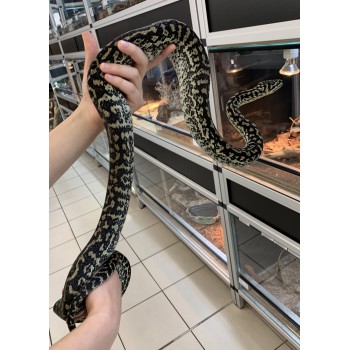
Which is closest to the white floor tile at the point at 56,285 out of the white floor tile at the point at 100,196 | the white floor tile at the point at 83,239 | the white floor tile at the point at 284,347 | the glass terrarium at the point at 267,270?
the white floor tile at the point at 83,239

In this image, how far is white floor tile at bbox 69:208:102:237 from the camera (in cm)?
374

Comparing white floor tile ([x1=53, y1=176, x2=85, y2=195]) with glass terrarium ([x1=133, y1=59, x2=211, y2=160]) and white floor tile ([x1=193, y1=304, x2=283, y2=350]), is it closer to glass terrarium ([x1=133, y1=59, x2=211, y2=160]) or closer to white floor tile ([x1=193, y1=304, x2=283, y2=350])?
glass terrarium ([x1=133, y1=59, x2=211, y2=160])

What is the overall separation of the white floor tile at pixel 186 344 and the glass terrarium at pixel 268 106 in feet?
3.96

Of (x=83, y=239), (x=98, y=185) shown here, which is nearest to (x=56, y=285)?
(x=83, y=239)

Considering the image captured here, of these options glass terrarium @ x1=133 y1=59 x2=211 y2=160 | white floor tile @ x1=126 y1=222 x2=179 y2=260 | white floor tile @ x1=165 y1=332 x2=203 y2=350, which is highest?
glass terrarium @ x1=133 y1=59 x2=211 y2=160

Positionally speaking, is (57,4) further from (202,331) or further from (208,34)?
(202,331)

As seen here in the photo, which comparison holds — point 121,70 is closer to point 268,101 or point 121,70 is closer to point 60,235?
point 268,101

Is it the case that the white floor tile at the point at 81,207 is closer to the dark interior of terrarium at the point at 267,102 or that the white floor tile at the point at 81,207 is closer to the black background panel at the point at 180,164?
the black background panel at the point at 180,164

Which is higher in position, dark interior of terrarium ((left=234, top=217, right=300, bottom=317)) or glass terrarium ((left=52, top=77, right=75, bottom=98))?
glass terrarium ((left=52, top=77, right=75, bottom=98))

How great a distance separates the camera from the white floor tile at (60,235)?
3611 millimetres

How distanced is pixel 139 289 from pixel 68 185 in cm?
289

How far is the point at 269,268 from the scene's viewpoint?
2271 mm

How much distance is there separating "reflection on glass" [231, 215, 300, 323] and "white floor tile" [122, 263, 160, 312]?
79cm

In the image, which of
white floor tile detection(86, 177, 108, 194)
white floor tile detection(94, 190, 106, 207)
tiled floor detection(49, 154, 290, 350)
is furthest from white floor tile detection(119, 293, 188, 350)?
white floor tile detection(86, 177, 108, 194)
